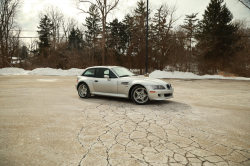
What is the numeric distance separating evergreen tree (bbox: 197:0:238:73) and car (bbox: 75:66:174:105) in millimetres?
20737

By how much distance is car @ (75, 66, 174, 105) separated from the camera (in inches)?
246

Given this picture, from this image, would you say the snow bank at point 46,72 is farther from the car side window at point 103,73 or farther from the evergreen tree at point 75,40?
the car side window at point 103,73

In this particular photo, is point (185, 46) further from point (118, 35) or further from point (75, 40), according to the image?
point (75, 40)

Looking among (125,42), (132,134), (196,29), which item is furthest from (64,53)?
(132,134)

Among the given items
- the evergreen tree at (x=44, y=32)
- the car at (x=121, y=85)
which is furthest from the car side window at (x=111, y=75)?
the evergreen tree at (x=44, y=32)

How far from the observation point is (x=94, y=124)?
4.19 meters

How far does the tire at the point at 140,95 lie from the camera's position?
636 centimetres

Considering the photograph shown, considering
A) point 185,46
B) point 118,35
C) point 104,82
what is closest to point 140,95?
point 104,82

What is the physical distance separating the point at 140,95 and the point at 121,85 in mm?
871

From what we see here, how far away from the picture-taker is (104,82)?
710 centimetres

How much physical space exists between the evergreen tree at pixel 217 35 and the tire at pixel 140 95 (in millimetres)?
21050

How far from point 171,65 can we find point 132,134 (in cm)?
2106

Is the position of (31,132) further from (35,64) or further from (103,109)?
(35,64)

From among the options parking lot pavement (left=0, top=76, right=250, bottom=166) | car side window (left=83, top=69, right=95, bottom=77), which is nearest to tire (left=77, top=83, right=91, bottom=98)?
car side window (left=83, top=69, right=95, bottom=77)
